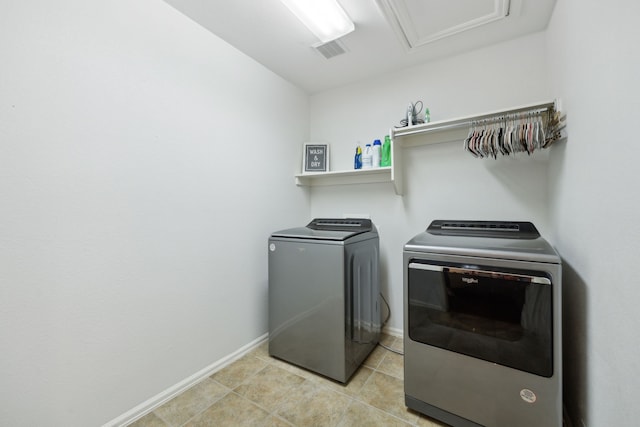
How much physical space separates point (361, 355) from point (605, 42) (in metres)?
1.90

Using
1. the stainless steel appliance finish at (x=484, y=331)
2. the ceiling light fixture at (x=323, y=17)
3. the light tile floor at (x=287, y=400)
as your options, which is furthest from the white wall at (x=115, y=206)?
the stainless steel appliance finish at (x=484, y=331)

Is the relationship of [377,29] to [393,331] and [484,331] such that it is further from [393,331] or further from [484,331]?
[393,331]

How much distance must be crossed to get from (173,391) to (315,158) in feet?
6.68

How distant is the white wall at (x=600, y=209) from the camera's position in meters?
0.71

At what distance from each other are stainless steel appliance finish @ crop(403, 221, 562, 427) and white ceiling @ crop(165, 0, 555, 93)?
53.4 inches

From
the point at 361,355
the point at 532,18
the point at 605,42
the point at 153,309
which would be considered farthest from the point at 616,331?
the point at 153,309

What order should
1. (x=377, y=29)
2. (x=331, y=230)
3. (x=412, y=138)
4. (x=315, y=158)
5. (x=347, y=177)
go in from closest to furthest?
(x=377, y=29), (x=331, y=230), (x=412, y=138), (x=347, y=177), (x=315, y=158)

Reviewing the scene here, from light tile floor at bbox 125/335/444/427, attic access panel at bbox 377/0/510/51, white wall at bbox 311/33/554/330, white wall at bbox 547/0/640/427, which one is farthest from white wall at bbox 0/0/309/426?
white wall at bbox 547/0/640/427

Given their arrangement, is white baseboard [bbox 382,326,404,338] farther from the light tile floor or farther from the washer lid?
the washer lid

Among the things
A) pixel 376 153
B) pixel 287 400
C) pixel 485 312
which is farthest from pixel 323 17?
pixel 287 400

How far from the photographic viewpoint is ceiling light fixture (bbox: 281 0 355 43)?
1.43m

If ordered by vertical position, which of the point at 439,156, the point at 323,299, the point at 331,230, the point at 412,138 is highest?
the point at 412,138

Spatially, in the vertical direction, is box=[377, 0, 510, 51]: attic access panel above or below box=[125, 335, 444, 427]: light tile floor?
above

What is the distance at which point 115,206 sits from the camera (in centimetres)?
124
